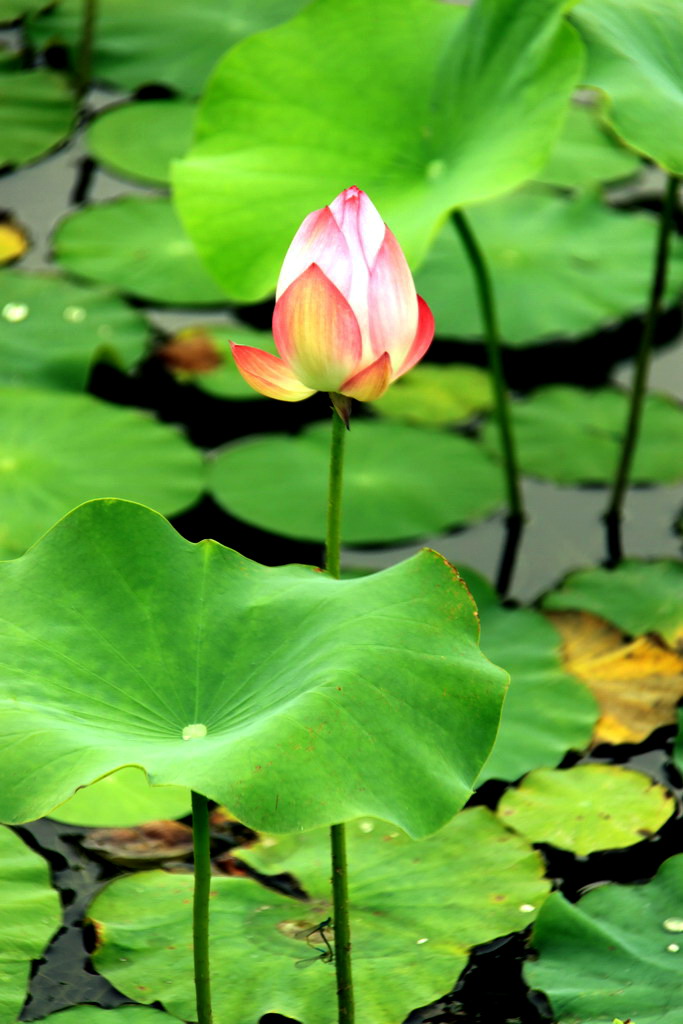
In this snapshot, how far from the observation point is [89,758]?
934mm

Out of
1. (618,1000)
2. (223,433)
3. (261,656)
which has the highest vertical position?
(261,656)

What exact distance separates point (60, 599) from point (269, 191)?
90 cm

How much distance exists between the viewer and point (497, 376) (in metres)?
2.04

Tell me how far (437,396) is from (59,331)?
28.7 inches

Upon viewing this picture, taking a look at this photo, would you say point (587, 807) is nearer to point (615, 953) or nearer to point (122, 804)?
point (615, 953)

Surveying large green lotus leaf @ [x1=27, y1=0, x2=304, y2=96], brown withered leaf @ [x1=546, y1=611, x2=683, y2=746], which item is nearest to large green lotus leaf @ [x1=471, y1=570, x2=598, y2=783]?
brown withered leaf @ [x1=546, y1=611, x2=683, y2=746]

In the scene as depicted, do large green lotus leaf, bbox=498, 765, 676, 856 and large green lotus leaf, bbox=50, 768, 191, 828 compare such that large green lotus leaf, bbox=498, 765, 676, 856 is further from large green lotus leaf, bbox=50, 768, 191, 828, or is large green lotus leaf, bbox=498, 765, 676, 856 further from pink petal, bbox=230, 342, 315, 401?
pink petal, bbox=230, 342, 315, 401

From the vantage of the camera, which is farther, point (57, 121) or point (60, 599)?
point (57, 121)

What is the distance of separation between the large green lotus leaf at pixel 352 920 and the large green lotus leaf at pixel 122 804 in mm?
94

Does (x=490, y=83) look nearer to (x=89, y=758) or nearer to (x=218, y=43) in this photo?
(x=89, y=758)

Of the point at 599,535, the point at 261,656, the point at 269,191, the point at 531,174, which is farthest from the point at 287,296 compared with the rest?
the point at 599,535

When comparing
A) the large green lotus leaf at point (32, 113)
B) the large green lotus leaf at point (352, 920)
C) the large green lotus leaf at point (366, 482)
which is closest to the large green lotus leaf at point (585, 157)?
the large green lotus leaf at point (366, 482)

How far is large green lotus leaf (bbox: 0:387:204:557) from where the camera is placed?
6.45ft

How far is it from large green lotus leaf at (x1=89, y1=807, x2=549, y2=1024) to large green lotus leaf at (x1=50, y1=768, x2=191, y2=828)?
0.09 metres
